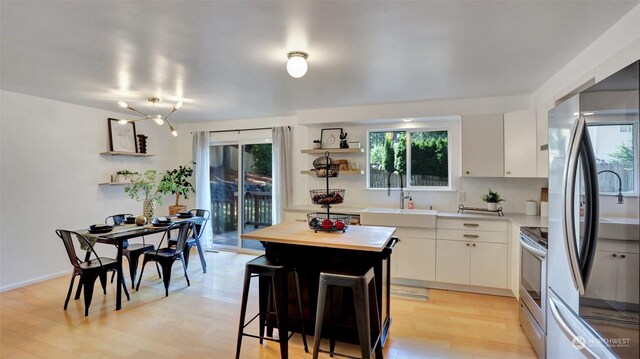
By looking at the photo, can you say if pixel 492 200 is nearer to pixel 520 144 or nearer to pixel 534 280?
pixel 520 144

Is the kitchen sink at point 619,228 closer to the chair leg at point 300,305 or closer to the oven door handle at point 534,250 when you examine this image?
the oven door handle at point 534,250

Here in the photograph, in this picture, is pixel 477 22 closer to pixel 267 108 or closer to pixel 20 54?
pixel 267 108

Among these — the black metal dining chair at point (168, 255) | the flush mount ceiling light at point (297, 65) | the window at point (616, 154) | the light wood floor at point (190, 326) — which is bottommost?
the light wood floor at point (190, 326)

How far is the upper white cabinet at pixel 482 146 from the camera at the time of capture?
3.71 meters

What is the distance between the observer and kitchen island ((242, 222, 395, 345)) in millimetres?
2279

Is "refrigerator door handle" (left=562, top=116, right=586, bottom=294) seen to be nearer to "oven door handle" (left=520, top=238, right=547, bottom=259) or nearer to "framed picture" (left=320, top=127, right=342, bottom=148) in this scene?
"oven door handle" (left=520, top=238, right=547, bottom=259)

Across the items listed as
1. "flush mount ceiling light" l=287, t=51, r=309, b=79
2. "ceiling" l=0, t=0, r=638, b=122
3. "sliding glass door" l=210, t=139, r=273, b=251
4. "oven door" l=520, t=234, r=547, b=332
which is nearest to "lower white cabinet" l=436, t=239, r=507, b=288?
"oven door" l=520, t=234, r=547, b=332

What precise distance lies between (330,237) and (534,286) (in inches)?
63.4

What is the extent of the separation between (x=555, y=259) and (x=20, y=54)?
419 centimetres

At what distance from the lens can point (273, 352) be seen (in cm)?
246

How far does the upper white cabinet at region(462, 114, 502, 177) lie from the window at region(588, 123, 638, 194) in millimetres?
2525

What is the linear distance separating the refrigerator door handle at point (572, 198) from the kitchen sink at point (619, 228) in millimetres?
171

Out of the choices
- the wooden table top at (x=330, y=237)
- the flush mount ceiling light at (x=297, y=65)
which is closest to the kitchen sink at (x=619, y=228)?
the wooden table top at (x=330, y=237)

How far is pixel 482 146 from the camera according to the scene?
12.4 feet
